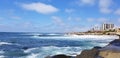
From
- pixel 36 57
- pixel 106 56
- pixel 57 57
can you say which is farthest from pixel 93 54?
pixel 36 57

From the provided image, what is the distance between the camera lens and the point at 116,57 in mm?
9109

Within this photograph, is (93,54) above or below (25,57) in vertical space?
above

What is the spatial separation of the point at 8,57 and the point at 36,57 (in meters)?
3.38

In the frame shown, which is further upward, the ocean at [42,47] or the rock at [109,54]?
the rock at [109,54]

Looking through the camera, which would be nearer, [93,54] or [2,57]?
[93,54]

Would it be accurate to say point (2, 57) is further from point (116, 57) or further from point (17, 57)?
point (116, 57)

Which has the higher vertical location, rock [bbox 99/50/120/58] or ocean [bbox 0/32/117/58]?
rock [bbox 99/50/120/58]

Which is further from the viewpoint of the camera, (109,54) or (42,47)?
(42,47)

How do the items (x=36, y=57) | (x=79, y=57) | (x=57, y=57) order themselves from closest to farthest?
1. (x=79, y=57)
2. (x=57, y=57)
3. (x=36, y=57)

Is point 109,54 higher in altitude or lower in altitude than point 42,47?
higher

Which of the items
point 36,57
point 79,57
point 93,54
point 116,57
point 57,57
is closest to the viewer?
point 116,57

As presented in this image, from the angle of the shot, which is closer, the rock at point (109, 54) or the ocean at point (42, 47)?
the rock at point (109, 54)

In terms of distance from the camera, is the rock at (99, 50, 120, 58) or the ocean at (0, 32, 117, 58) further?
the ocean at (0, 32, 117, 58)

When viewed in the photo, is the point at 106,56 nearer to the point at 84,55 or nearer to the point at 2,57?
the point at 84,55
